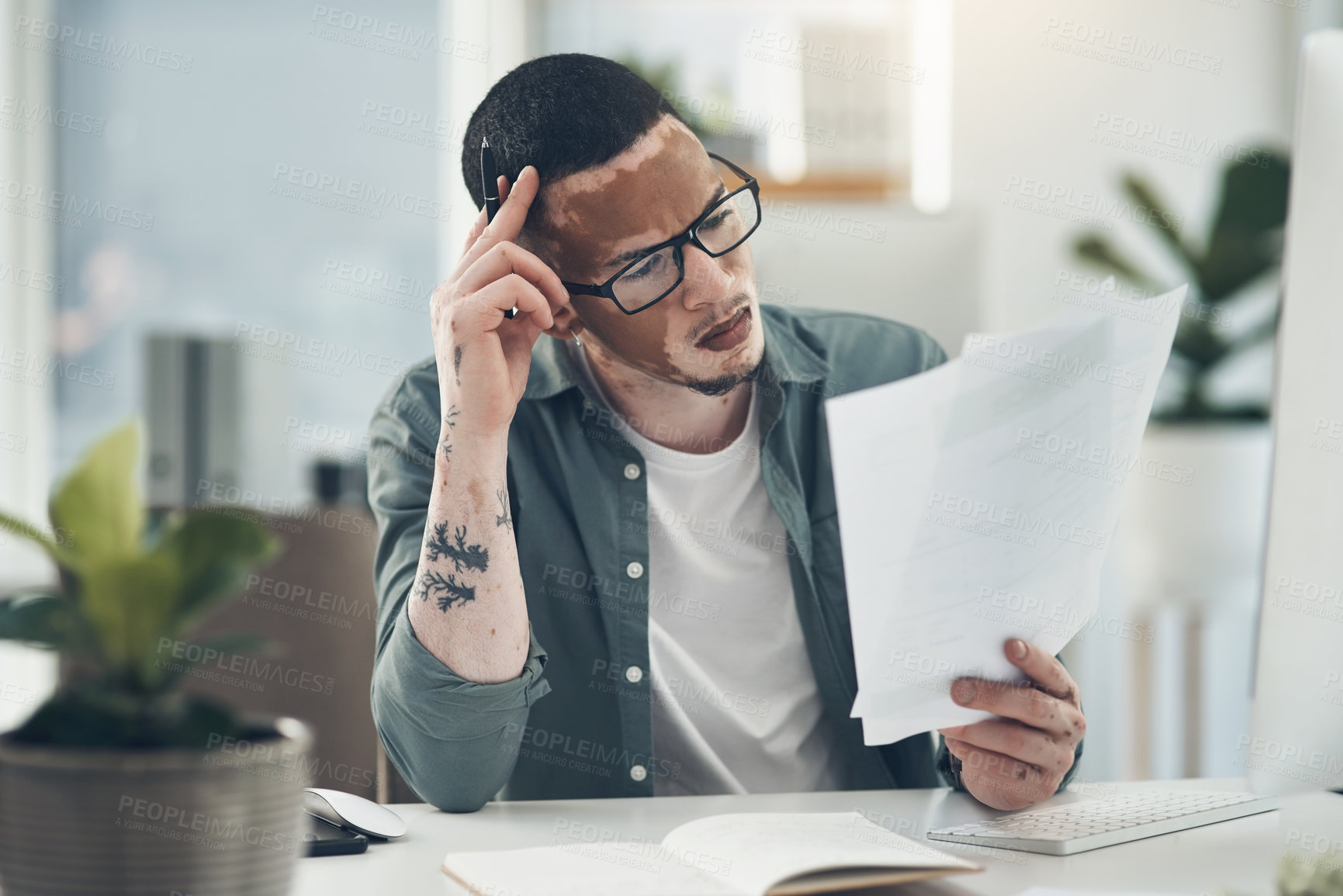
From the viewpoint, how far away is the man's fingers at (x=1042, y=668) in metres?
0.78

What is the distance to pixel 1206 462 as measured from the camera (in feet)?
7.04

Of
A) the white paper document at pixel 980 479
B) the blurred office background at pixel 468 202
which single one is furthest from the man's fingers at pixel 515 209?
the blurred office background at pixel 468 202

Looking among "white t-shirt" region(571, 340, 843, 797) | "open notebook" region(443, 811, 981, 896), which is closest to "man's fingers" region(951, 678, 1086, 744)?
"open notebook" region(443, 811, 981, 896)

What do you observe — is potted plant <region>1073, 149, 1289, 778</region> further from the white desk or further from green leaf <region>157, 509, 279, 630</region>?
green leaf <region>157, 509, 279, 630</region>

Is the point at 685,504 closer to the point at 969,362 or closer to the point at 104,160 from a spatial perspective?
the point at 969,362

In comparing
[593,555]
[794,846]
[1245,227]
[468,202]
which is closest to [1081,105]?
[1245,227]

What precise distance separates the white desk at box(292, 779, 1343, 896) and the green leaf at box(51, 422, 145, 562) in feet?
0.87

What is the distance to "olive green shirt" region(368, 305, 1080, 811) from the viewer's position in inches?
44.4

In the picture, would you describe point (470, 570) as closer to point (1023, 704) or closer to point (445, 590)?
point (445, 590)

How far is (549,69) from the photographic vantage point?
1161mm

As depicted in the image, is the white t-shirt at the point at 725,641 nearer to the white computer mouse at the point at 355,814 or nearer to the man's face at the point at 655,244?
the man's face at the point at 655,244

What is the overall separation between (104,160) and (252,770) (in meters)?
3.27

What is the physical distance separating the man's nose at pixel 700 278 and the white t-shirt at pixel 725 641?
198 millimetres

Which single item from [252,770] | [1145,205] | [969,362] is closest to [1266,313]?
[1145,205]
